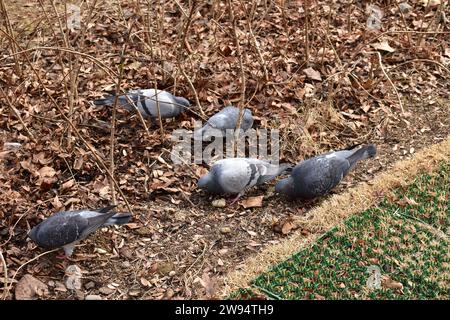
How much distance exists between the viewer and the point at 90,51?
223 inches

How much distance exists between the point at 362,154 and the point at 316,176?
0.47 meters

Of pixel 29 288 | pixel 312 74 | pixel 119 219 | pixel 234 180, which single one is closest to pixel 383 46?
pixel 312 74

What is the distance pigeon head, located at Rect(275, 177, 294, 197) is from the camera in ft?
13.6

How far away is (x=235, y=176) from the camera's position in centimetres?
413

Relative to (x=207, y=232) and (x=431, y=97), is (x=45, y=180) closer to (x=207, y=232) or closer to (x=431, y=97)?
(x=207, y=232)

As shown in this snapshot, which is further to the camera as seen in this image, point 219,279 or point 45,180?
point 45,180

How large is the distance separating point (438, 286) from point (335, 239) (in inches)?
27.1

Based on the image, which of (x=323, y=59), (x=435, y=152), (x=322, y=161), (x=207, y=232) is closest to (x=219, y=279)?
(x=207, y=232)

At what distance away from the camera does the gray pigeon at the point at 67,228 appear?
360 centimetres

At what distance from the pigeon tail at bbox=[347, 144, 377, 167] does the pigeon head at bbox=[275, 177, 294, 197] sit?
0.47m

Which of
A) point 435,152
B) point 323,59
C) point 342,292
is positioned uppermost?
point 323,59

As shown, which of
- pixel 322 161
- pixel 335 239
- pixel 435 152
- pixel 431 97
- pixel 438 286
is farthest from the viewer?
pixel 431 97

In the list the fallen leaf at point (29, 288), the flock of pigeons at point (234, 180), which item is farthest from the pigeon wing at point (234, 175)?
the fallen leaf at point (29, 288)

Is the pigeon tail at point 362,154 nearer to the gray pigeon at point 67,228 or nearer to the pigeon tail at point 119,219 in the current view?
the pigeon tail at point 119,219
